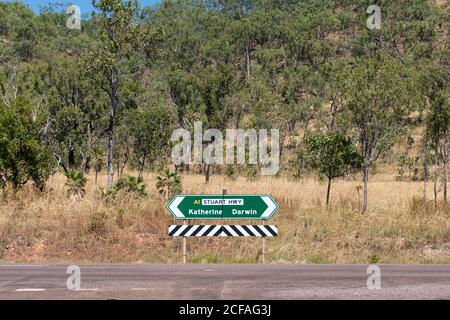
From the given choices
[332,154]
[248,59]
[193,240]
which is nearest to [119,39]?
[332,154]

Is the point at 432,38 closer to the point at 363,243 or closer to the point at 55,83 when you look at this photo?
the point at 55,83

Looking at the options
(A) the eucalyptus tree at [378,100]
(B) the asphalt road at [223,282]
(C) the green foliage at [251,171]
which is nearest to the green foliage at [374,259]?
(B) the asphalt road at [223,282]

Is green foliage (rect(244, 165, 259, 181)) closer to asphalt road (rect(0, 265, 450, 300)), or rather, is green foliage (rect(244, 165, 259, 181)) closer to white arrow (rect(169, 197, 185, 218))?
white arrow (rect(169, 197, 185, 218))

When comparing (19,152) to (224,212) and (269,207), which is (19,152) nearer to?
(224,212)

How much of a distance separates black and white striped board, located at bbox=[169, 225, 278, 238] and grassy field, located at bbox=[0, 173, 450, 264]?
0.85 m

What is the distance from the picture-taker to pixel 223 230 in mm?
15875

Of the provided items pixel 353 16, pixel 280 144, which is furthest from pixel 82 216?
pixel 353 16

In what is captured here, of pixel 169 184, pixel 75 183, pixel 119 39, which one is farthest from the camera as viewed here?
pixel 119 39

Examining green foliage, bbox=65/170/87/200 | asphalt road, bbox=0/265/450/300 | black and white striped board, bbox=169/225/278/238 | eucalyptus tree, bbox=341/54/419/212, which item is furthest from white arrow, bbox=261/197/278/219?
green foliage, bbox=65/170/87/200

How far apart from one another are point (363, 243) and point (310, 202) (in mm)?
4297

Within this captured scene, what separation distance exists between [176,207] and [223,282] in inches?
233

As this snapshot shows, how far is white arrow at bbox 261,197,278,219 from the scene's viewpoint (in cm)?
1616

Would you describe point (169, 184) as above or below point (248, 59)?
below
